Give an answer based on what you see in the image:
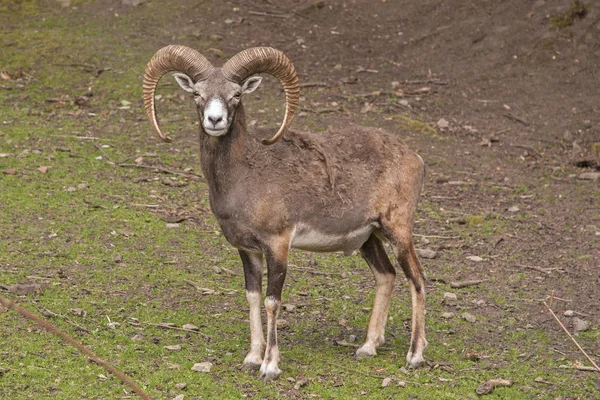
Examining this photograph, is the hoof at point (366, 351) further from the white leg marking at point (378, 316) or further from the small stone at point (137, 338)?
the small stone at point (137, 338)

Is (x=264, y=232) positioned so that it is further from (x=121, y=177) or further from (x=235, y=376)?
(x=121, y=177)

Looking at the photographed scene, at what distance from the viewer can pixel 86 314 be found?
990 cm

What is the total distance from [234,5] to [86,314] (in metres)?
12.7

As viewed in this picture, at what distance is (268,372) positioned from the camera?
8859 mm

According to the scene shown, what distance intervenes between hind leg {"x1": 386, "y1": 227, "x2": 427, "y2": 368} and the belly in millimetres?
253

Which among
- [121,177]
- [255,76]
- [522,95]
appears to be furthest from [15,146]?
[522,95]

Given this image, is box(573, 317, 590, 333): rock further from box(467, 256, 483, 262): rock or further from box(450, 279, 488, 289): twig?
box(467, 256, 483, 262): rock

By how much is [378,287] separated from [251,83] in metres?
2.47

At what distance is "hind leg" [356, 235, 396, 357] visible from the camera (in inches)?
386

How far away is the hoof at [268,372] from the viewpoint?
29.0 ft

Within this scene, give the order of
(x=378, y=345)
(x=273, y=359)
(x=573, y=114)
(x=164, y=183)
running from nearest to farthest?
(x=273, y=359) < (x=378, y=345) < (x=164, y=183) < (x=573, y=114)

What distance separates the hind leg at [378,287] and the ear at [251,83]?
203cm

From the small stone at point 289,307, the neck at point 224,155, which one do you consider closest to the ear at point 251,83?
the neck at point 224,155

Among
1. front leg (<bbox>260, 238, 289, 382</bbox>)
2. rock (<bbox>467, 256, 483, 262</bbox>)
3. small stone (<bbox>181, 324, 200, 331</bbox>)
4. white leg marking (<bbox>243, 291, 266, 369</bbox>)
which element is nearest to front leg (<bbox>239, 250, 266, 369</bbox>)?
white leg marking (<bbox>243, 291, 266, 369</bbox>)
